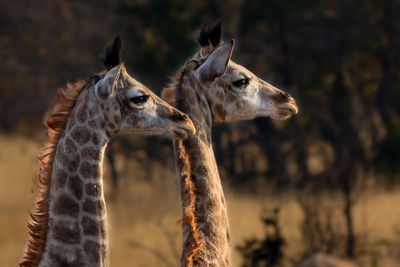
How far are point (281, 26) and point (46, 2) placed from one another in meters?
6.54

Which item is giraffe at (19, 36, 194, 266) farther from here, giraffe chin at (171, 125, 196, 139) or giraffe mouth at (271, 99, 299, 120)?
giraffe mouth at (271, 99, 299, 120)

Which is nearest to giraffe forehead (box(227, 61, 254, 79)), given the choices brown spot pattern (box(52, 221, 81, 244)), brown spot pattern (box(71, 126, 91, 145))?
brown spot pattern (box(71, 126, 91, 145))

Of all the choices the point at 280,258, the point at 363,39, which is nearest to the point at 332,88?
the point at 363,39

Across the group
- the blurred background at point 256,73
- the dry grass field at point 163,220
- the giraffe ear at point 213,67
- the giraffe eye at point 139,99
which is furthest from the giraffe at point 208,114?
the blurred background at point 256,73

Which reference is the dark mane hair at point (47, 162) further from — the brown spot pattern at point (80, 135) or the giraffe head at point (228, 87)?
the giraffe head at point (228, 87)

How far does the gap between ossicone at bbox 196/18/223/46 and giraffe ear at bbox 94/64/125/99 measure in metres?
1.60

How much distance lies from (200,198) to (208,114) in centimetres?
80

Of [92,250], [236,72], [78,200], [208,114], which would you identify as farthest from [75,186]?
[236,72]

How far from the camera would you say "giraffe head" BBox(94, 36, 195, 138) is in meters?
6.23

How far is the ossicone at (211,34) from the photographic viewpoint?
7.68 meters

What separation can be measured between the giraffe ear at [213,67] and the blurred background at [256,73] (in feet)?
33.8

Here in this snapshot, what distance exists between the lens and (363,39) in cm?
2027

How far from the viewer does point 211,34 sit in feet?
25.2

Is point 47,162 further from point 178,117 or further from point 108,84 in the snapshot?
point 178,117
